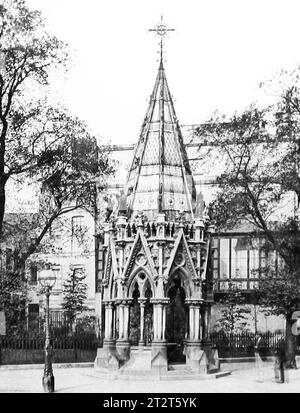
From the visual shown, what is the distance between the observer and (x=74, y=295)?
166 ft

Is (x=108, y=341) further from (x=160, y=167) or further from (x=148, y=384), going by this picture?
(x=160, y=167)

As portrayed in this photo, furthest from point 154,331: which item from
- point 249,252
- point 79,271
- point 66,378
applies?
point 79,271

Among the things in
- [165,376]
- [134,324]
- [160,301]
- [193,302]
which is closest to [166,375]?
[165,376]

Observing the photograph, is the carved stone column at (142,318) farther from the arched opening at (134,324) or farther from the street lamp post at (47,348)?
the street lamp post at (47,348)

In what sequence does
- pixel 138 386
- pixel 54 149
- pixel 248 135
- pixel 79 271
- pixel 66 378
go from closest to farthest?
pixel 138 386
pixel 66 378
pixel 54 149
pixel 248 135
pixel 79 271

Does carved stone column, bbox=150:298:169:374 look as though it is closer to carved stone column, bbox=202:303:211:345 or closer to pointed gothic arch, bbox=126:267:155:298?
pointed gothic arch, bbox=126:267:155:298

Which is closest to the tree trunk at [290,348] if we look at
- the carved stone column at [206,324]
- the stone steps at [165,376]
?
the carved stone column at [206,324]

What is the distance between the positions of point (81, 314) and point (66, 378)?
28554mm

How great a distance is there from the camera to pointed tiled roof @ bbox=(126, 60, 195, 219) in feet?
75.2

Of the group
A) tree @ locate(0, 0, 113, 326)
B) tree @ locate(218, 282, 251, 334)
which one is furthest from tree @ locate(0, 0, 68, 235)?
tree @ locate(218, 282, 251, 334)

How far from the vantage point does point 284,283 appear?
98.3ft

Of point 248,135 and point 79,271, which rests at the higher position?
point 248,135

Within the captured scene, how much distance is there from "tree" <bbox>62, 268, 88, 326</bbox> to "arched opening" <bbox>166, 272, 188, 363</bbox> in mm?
24062
